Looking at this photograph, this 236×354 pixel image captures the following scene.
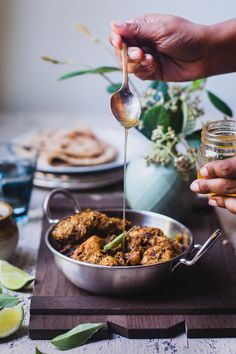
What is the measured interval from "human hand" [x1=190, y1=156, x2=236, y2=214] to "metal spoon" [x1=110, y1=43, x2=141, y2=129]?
0.98 ft

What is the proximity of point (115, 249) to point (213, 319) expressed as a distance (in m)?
0.27

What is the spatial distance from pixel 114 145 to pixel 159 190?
24.4 inches

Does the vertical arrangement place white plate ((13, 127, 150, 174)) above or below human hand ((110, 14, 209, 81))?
below

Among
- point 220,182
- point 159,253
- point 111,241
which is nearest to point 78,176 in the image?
point 111,241

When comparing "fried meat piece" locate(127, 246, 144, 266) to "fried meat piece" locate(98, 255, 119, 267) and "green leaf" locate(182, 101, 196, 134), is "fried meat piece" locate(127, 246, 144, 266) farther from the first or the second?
"green leaf" locate(182, 101, 196, 134)

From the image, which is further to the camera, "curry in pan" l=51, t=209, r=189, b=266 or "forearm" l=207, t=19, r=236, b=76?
Answer: "forearm" l=207, t=19, r=236, b=76

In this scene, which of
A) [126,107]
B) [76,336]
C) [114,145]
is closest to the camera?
[76,336]

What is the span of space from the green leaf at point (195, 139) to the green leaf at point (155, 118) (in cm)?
8

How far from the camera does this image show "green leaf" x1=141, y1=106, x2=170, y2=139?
1728 mm

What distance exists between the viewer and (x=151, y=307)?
1.29 metres

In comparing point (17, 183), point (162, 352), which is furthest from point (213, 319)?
point (17, 183)

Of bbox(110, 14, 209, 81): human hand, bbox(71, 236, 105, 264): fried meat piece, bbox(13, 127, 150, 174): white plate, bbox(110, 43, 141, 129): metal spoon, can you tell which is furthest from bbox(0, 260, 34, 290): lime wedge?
bbox(110, 14, 209, 81): human hand

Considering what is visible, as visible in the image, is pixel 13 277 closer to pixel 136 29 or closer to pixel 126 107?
pixel 126 107

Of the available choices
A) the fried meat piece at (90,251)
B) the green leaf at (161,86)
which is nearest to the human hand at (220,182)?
the fried meat piece at (90,251)
